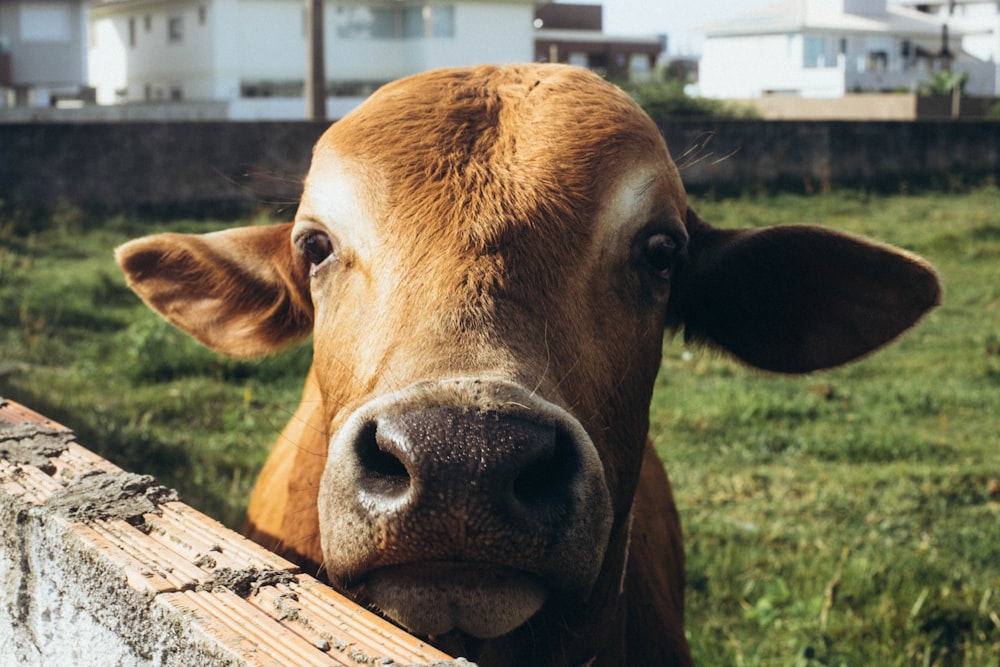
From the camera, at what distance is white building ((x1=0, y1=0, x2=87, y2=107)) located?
1487 inches

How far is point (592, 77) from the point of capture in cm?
293

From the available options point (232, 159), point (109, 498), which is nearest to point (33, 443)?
point (109, 498)

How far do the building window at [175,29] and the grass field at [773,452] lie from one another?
3073 centimetres

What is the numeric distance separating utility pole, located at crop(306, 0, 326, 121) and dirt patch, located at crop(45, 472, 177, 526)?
1458 cm

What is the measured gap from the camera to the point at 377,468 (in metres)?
1.90

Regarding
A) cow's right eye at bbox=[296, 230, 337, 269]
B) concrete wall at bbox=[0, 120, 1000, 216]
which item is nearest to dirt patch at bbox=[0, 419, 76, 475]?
A: cow's right eye at bbox=[296, 230, 337, 269]

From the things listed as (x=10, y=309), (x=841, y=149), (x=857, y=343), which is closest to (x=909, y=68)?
(x=841, y=149)

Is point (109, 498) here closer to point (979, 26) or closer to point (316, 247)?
point (316, 247)

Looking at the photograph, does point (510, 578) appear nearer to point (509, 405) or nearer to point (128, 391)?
point (509, 405)

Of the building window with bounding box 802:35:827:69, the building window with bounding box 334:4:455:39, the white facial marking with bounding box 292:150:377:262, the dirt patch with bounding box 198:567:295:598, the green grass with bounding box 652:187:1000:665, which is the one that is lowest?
the green grass with bounding box 652:187:1000:665

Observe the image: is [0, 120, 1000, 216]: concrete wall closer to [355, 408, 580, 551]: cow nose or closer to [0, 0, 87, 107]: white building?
[355, 408, 580, 551]: cow nose

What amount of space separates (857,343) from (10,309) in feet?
23.0

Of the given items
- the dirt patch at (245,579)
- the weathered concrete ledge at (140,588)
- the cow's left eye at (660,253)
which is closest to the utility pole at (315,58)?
the cow's left eye at (660,253)

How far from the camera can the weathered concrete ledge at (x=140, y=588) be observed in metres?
1.59
